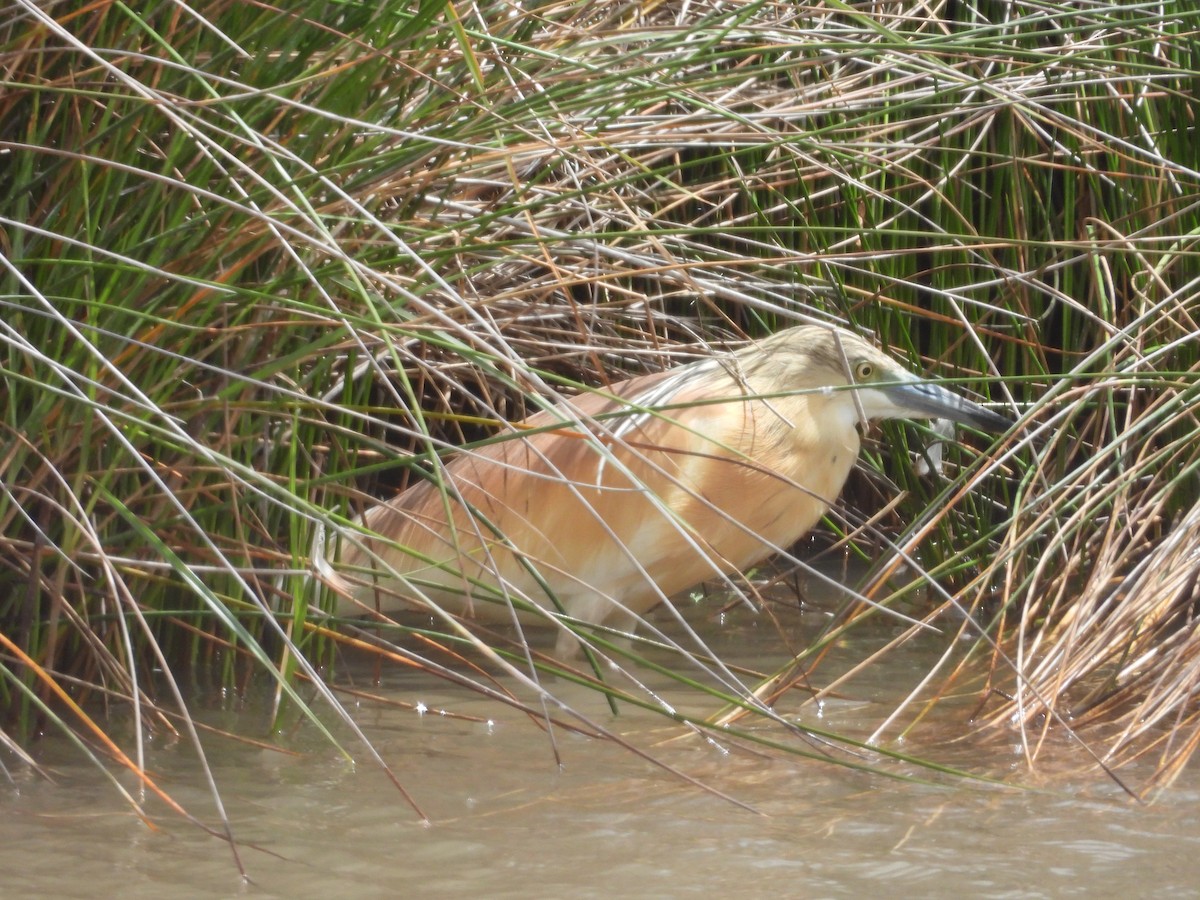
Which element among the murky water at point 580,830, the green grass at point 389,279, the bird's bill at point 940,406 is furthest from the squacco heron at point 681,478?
the murky water at point 580,830

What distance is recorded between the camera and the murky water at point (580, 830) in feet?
7.68

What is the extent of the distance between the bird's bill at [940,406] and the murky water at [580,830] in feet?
3.41

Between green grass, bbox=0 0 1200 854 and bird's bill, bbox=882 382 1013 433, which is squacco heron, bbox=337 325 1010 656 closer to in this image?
bird's bill, bbox=882 382 1013 433

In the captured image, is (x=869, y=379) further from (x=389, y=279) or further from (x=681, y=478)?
(x=389, y=279)

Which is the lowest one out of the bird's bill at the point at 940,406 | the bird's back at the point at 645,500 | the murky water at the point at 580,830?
the murky water at the point at 580,830

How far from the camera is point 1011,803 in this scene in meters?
2.69

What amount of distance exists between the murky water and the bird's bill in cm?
104

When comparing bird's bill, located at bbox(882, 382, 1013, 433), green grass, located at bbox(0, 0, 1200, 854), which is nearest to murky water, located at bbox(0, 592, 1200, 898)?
green grass, located at bbox(0, 0, 1200, 854)

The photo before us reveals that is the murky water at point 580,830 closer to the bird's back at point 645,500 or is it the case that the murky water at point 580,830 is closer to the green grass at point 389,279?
the green grass at point 389,279

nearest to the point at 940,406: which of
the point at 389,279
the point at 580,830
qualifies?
the point at 580,830

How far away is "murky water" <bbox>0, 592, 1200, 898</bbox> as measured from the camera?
234 cm

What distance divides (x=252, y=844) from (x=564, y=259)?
1741 millimetres

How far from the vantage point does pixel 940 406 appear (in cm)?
379

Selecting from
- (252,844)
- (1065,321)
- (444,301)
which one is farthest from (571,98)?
(1065,321)
